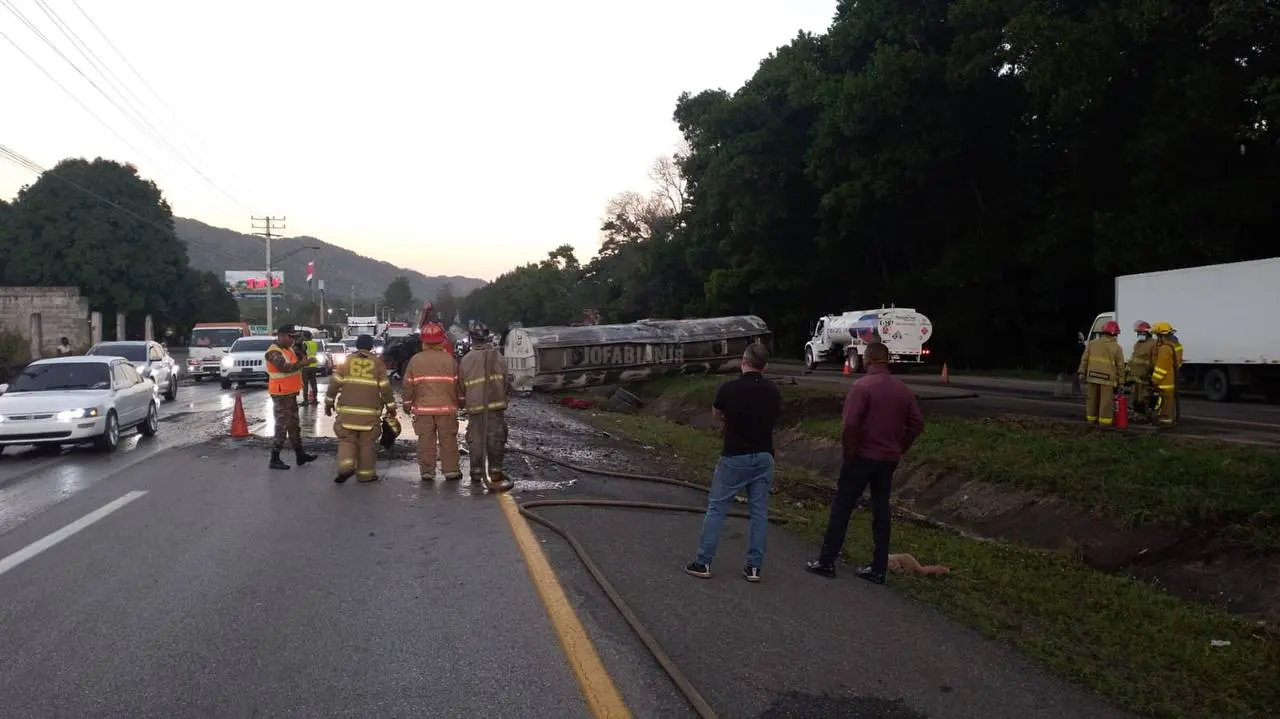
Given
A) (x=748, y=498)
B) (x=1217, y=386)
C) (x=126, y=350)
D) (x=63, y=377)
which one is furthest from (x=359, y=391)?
(x=1217, y=386)

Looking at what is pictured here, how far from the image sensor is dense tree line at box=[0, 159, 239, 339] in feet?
186

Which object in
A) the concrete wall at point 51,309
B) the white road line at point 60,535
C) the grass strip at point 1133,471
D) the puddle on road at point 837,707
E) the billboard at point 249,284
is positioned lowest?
the puddle on road at point 837,707

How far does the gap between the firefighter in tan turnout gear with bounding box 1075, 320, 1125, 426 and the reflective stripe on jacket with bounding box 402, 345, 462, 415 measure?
910 centimetres

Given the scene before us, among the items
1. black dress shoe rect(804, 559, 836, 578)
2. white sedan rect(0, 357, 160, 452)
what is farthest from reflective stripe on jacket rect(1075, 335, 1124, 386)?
white sedan rect(0, 357, 160, 452)

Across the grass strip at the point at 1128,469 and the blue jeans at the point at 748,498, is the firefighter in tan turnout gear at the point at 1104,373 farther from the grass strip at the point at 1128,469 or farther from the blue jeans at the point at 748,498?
the blue jeans at the point at 748,498

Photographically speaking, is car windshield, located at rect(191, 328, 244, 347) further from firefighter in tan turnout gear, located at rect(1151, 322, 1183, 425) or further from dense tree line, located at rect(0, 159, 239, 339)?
firefighter in tan turnout gear, located at rect(1151, 322, 1183, 425)

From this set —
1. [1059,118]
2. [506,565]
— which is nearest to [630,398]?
[1059,118]

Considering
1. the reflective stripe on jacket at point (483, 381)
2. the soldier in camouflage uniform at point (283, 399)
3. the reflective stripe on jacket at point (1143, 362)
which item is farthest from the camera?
the reflective stripe on jacket at point (1143, 362)

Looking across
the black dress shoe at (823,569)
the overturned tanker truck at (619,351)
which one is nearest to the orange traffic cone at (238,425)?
the overturned tanker truck at (619,351)

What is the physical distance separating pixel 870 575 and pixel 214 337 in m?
34.7

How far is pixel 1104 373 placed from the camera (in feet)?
44.2

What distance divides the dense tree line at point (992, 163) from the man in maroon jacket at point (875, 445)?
61.0 feet

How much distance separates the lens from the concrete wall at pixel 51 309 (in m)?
42.5

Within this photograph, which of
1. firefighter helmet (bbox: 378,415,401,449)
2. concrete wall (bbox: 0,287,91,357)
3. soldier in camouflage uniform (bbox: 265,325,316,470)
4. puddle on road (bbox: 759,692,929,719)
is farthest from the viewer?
concrete wall (bbox: 0,287,91,357)
